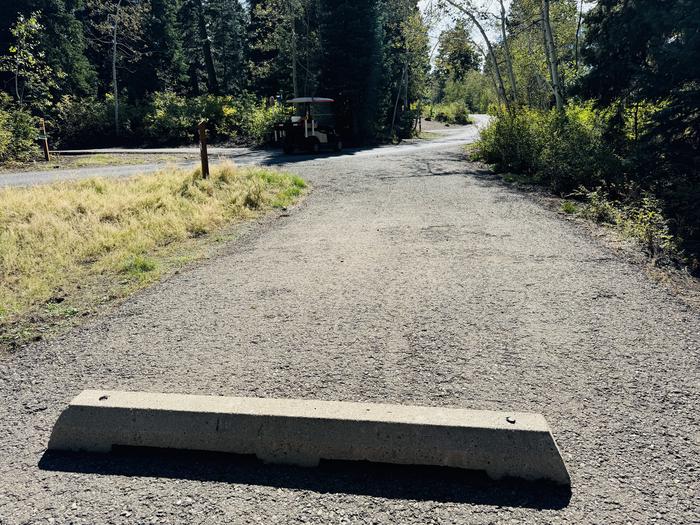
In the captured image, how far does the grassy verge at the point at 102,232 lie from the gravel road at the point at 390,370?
58cm

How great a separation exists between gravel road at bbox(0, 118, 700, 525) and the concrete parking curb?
0.09 metres

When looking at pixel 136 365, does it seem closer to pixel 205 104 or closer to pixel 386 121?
pixel 205 104

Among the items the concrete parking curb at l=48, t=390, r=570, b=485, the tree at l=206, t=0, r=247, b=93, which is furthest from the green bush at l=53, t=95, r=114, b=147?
the concrete parking curb at l=48, t=390, r=570, b=485

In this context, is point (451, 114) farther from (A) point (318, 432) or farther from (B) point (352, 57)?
(A) point (318, 432)

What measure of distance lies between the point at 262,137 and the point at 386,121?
10.7 metres

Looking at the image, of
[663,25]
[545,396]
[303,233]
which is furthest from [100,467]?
[663,25]

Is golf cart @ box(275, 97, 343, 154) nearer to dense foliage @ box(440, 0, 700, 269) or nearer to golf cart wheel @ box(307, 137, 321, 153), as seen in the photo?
golf cart wheel @ box(307, 137, 321, 153)

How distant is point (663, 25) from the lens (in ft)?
30.5

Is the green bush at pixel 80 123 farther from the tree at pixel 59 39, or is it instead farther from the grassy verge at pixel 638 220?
the grassy verge at pixel 638 220

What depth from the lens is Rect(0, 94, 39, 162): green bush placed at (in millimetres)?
18375

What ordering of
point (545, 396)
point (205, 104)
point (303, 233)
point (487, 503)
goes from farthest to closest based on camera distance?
1. point (205, 104)
2. point (303, 233)
3. point (545, 396)
4. point (487, 503)

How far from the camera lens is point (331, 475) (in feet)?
9.05

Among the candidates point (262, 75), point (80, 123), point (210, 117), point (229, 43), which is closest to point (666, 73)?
point (210, 117)

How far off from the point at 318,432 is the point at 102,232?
21.6ft
